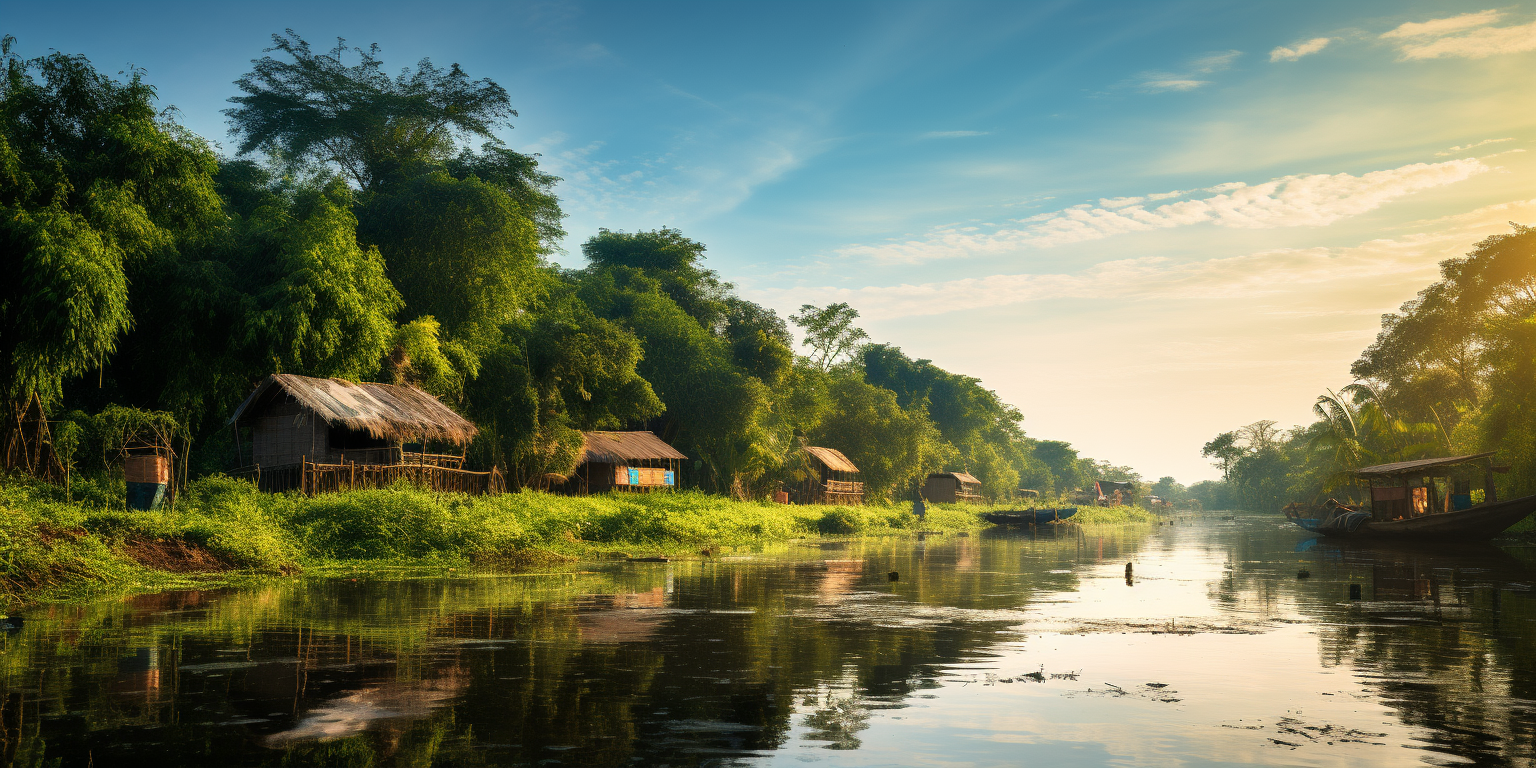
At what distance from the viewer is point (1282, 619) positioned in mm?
14945

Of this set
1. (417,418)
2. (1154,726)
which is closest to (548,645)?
(1154,726)

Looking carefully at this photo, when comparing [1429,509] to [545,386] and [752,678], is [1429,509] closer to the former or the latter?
[545,386]

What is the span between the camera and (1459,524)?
34.0m

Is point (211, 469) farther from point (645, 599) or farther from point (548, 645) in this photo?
point (548, 645)

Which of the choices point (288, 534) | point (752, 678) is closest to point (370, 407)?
point (288, 534)

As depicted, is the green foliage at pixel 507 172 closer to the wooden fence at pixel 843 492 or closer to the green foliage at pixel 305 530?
the green foliage at pixel 305 530

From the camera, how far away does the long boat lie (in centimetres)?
3306

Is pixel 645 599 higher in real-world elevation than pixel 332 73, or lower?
lower

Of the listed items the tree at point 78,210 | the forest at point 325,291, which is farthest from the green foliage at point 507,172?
the tree at point 78,210

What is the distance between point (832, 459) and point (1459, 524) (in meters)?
33.0

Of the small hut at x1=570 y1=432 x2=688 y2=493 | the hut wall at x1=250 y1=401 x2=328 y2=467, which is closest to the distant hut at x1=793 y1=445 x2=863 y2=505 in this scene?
the small hut at x1=570 y1=432 x2=688 y2=493

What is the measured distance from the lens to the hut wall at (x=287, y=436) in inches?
979

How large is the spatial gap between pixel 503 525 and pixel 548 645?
11.8 metres

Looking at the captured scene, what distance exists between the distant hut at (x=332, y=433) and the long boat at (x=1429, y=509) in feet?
112
